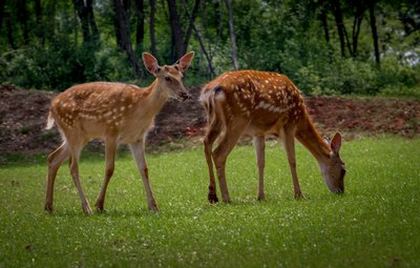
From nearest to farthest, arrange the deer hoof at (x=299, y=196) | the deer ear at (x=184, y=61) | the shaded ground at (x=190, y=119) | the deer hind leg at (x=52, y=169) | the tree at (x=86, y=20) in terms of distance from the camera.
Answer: the deer hind leg at (x=52, y=169)
the deer hoof at (x=299, y=196)
the deer ear at (x=184, y=61)
the shaded ground at (x=190, y=119)
the tree at (x=86, y=20)

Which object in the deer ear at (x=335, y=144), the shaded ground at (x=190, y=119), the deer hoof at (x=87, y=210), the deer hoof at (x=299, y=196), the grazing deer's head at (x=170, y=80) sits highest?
the grazing deer's head at (x=170, y=80)

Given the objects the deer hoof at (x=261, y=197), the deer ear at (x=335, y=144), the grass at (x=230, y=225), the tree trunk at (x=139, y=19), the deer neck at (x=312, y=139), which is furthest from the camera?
the tree trunk at (x=139, y=19)

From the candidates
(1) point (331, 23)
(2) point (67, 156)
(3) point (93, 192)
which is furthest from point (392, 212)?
(1) point (331, 23)

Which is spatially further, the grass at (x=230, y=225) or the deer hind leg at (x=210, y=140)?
the deer hind leg at (x=210, y=140)

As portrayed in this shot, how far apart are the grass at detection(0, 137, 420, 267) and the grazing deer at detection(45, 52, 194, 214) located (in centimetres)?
87

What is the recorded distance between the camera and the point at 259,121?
1421 centimetres

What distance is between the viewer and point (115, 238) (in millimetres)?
10570

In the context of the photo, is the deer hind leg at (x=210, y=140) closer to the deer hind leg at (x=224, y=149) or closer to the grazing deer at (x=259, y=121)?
the grazing deer at (x=259, y=121)

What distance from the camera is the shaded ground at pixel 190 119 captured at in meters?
25.4

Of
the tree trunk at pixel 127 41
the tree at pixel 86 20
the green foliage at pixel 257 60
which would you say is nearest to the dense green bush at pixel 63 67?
the green foliage at pixel 257 60

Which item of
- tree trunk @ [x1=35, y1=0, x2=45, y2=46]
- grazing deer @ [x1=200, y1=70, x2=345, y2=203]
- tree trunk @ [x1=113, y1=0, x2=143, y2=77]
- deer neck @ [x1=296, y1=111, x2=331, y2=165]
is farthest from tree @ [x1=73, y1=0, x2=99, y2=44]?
grazing deer @ [x1=200, y1=70, x2=345, y2=203]

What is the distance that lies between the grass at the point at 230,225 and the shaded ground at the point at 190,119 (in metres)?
7.19

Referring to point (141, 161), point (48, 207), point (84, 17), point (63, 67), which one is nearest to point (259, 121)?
point (141, 161)

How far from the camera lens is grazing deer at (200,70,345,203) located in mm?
13688
